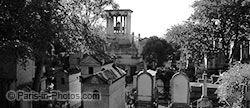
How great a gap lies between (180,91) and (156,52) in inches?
702

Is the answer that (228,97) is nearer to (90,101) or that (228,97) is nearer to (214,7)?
(90,101)

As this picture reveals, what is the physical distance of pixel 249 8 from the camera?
→ 601 inches

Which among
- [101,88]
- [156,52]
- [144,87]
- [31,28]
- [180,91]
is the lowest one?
[180,91]

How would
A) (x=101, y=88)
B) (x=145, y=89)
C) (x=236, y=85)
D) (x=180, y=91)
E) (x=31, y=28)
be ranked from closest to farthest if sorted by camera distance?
1. (x=31, y=28)
2. (x=236, y=85)
3. (x=101, y=88)
4. (x=180, y=91)
5. (x=145, y=89)

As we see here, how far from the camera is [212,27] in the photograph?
16953mm

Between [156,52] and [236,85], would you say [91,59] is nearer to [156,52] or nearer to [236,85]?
[236,85]

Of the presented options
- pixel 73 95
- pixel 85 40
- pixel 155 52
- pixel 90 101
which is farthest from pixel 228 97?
pixel 155 52

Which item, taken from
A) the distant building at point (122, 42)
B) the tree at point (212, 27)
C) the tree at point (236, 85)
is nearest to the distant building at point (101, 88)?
the tree at point (236, 85)

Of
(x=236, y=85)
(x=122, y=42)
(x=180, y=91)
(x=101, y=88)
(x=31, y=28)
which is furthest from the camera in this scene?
(x=122, y=42)

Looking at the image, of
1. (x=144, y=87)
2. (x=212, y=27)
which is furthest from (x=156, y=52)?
(x=144, y=87)

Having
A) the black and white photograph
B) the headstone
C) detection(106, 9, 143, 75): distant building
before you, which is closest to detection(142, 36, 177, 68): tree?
detection(106, 9, 143, 75): distant building

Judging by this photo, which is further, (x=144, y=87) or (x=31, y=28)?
(x=144, y=87)

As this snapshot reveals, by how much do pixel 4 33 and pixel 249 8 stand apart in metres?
14.1

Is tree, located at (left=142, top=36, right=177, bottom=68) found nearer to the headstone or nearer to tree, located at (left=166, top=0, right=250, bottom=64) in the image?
tree, located at (left=166, top=0, right=250, bottom=64)
